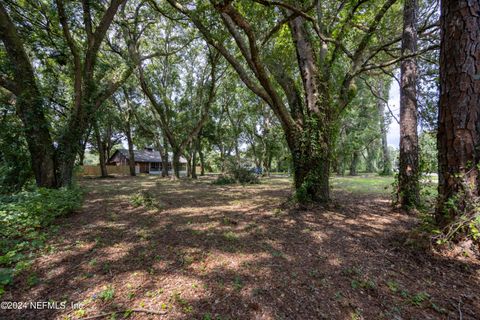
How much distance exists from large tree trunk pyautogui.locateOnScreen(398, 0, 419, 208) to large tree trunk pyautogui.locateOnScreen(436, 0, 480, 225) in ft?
7.94

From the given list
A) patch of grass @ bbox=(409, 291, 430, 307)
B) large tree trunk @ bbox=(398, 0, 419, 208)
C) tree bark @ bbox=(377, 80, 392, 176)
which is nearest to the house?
tree bark @ bbox=(377, 80, 392, 176)

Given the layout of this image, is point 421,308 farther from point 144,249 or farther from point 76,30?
point 76,30

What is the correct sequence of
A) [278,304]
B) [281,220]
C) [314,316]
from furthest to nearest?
[281,220] < [278,304] < [314,316]

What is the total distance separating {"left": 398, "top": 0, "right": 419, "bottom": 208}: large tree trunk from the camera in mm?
4484

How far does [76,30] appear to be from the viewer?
23.8 feet

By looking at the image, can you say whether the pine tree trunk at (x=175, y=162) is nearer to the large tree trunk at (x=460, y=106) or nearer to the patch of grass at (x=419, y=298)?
the large tree trunk at (x=460, y=106)

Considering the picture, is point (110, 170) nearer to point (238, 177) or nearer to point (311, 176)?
point (238, 177)

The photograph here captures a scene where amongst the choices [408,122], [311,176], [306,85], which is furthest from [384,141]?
[311,176]

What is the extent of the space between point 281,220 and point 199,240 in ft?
6.13

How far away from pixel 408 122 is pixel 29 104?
9.73 m

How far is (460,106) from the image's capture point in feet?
7.70

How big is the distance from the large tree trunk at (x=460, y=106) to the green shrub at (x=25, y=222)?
510 centimetres

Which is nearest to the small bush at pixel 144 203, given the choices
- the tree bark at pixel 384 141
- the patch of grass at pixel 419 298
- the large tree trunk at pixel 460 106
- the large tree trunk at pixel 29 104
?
the large tree trunk at pixel 29 104

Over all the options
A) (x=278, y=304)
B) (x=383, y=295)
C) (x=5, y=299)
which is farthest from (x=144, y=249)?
(x=383, y=295)
